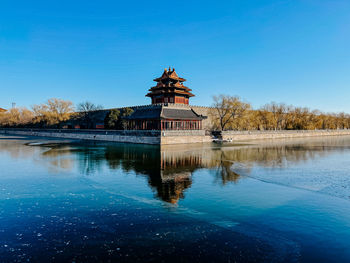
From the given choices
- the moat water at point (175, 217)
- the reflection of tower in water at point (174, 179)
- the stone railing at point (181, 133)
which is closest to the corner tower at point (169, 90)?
the stone railing at point (181, 133)

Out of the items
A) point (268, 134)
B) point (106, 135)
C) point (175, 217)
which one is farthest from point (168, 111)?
point (175, 217)

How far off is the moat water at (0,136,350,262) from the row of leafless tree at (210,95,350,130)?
4021 cm

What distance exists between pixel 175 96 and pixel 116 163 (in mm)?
33995

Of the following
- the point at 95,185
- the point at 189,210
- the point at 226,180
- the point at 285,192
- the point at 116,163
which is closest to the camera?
the point at 189,210

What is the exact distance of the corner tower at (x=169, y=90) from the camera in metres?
54.1

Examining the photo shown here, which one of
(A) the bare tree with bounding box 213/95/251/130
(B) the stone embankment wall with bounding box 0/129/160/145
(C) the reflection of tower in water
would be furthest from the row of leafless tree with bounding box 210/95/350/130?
(C) the reflection of tower in water

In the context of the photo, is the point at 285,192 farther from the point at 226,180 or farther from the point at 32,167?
the point at 32,167

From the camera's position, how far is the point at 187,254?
7047 mm

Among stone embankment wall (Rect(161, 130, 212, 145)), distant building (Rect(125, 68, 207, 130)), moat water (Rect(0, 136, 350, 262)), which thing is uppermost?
distant building (Rect(125, 68, 207, 130))

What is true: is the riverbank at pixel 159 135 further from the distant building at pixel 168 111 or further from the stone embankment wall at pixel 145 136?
the distant building at pixel 168 111

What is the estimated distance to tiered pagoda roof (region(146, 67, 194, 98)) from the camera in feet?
177

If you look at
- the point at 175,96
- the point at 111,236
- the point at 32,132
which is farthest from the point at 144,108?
the point at 111,236

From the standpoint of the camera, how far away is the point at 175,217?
966cm

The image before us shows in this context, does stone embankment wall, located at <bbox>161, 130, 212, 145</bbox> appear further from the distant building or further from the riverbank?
the distant building
